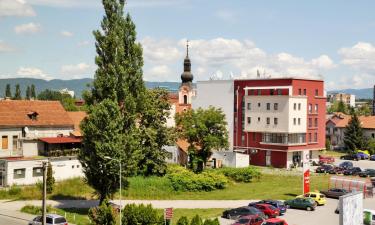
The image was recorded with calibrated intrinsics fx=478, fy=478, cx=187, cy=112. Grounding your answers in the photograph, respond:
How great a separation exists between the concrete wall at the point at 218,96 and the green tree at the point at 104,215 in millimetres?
52866

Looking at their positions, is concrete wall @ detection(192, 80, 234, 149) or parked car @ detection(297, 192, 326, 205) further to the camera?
concrete wall @ detection(192, 80, 234, 149)

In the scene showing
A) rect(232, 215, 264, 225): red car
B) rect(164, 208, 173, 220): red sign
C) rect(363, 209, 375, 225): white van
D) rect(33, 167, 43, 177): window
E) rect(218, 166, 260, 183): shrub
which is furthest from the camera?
rect(218, 166, 260, 183): shrub

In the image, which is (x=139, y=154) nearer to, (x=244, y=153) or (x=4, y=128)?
(x=4, y=128)

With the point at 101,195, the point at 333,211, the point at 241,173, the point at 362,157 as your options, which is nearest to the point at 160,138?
the point at 241,173

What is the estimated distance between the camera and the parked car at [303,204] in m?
46.8

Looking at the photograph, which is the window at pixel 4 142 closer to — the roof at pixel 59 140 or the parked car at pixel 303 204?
the roof at pixel 59 140

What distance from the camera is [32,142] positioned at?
6238 cm

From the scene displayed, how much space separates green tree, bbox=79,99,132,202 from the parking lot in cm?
1110

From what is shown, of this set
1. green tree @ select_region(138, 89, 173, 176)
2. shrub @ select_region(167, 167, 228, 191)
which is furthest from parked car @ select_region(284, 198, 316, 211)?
green tree @ select_region(138, 89, 173, 176)

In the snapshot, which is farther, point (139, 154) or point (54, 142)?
point (54, 142)

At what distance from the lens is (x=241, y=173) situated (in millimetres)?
67250

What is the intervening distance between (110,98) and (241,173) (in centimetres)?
2830

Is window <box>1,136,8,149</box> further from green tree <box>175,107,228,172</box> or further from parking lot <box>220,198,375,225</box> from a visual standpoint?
parking lot <box>220,198,375,225</box>

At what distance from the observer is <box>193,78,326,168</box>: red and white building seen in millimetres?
80062
